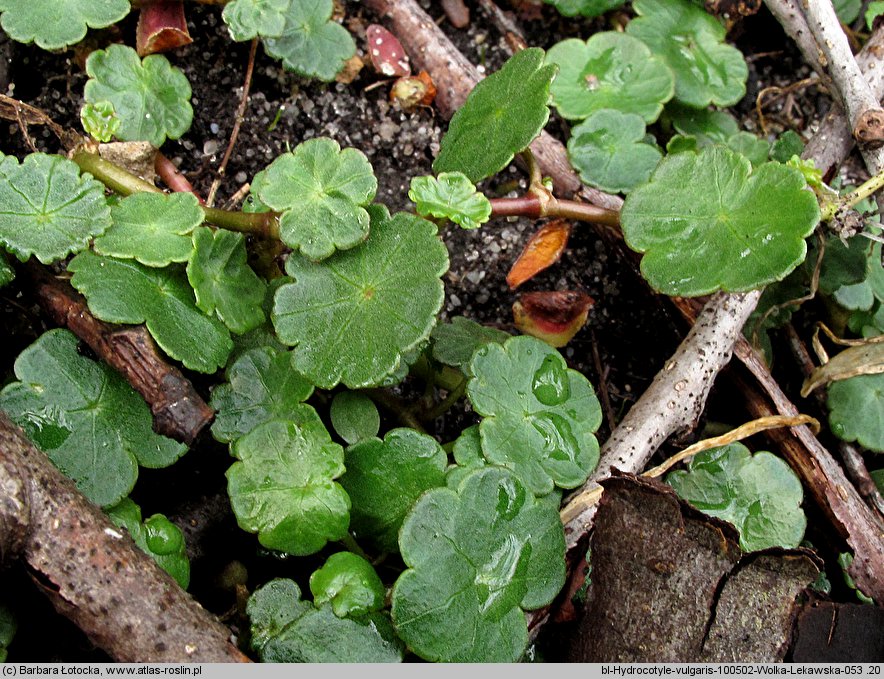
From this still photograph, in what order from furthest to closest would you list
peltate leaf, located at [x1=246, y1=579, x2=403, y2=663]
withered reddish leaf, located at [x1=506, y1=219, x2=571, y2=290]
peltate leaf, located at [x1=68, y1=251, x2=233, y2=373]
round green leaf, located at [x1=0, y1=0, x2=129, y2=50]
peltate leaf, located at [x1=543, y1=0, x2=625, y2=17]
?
peltate leaf, located at [x1=543, y1=0, x2=625, y2=17], withered reddish leaf, located at [x1=506, y1=219, x2=571, y2=290], round green leaf, located at [x1=0, y1=0, x2=129, y2=50], peltate leaf, located at [x1=68, y1=251, x2=233, y2=373], peltate leaf, located at [x1=246, y1=579, x2=403, y2=663]

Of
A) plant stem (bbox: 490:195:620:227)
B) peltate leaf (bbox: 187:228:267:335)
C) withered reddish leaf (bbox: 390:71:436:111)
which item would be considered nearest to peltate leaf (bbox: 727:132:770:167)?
Result: plant stem (bbox: 490:195:620:227)

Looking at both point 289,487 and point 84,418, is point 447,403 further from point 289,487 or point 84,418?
point 84,418

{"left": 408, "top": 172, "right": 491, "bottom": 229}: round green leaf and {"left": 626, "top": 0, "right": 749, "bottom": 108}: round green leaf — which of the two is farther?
{"left": 626, "top": 0, "right": 749, "bottom": 108}: round green leaf

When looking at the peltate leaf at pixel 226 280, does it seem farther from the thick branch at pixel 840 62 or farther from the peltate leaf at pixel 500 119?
the thick branch at pixel 840 62

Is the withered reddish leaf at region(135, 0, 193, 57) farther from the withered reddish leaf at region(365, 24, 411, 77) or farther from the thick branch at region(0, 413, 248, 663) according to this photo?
the thick branch at region(0, 413, 248, 663)

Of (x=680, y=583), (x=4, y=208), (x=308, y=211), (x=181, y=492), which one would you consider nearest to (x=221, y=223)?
(x=308, y=211)

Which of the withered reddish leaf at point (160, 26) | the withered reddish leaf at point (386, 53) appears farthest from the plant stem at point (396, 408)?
the withered reddish leaf at point (160, 26)

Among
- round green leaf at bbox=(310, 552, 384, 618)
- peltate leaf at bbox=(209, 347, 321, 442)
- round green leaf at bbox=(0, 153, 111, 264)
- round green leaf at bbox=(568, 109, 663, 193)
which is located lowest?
round green leaf at bbox=(310, 552, 384, 618)
